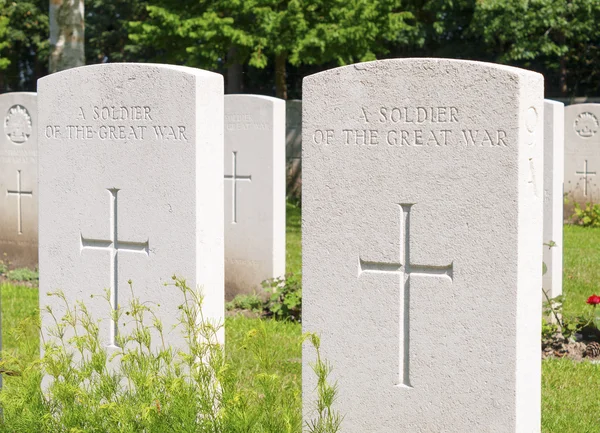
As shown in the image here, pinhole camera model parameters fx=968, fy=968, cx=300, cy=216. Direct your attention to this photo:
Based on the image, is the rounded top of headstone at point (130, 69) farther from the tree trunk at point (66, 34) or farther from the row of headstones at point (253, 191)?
the tree trunk at point (66, 34)

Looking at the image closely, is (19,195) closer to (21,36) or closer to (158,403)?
(158,403)

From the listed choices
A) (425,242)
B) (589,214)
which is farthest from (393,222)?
(589,214)

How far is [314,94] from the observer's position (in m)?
4.33

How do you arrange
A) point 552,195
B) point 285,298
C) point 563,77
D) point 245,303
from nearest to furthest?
point 552,195
point 285,298
point 245,303
point 563,77

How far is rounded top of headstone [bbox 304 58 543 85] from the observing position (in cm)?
390

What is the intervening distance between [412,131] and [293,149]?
1285 centimetres

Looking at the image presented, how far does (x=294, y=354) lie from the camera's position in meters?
6.34

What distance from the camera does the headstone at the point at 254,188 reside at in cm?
823

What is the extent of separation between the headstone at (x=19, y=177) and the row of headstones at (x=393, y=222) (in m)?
5.07

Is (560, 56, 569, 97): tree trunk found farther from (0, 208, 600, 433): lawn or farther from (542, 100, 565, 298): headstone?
(542, 100, 565, 298): headstone

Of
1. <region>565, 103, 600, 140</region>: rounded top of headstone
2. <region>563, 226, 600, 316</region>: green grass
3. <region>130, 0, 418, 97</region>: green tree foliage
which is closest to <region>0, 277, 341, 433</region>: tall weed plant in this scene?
<region>563, 226, 600, 316</region>: green grass

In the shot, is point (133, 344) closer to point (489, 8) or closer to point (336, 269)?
point (336, 269)

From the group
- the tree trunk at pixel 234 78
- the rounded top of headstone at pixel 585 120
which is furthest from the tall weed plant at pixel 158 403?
the tree trunk at pixel 234 78

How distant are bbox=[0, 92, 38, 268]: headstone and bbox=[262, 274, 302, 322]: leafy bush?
298cm
